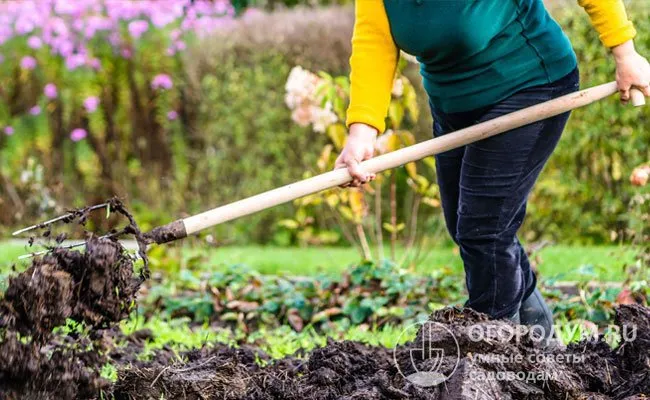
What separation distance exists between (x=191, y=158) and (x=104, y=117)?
0.90 m

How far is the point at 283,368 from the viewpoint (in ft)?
9.84

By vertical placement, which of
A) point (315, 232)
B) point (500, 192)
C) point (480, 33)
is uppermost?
point (480, 33)

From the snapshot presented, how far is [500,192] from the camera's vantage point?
296cm

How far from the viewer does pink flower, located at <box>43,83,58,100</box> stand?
27.9 ft

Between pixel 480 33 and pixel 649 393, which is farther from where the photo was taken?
pixel 480 33

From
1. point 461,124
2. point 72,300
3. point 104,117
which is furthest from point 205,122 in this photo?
point 72,300

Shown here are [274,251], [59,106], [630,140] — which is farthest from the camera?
[59,106]

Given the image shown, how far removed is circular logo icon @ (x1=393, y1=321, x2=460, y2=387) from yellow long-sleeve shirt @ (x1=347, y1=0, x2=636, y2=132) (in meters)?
0.71

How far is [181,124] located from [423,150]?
19.6 ft

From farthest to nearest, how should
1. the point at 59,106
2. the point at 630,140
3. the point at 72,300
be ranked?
the point at 59,106, the point at 630,140, the point at 72,300

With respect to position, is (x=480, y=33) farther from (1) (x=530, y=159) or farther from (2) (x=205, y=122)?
(2) (x=205, y=122)

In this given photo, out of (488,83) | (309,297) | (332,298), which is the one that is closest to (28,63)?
(309,297)

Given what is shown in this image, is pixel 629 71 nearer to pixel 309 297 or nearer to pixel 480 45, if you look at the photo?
pixel 480 45

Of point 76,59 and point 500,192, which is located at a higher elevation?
point 76,59
